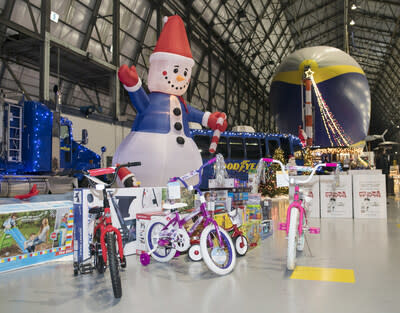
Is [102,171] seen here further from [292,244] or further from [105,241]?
[292,244]

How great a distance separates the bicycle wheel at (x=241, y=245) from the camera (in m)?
4.64

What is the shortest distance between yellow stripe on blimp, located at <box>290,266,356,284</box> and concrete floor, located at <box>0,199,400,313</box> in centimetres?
10

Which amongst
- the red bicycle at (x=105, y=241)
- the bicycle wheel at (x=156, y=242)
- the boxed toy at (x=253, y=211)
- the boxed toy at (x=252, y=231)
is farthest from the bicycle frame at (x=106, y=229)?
the boxed toy at (x=253, y=211)

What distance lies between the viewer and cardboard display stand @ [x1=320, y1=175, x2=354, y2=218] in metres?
8.42

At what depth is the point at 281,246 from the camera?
5.31 metres

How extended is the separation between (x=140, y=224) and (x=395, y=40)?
30110 mm

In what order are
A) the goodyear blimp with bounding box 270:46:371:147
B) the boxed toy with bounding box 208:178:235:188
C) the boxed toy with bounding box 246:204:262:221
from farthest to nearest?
the goodyear blimp with bounding box 270:46:371:147, the boxed toy with bounding box 246:204:262:221, the boxed toy with bounding box 208:178:235:188

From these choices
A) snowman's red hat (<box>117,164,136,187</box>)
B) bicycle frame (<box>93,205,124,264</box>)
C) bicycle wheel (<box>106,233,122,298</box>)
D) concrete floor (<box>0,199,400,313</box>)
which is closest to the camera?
concrete floor (<box>0,199,400,313</box>)

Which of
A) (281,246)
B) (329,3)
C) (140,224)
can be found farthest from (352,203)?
(329,3)

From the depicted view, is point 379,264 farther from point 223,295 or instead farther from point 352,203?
point 352,203

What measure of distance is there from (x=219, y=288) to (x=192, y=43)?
19887 mm

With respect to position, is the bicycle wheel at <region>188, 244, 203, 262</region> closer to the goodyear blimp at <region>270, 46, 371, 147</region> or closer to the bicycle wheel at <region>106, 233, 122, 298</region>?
the bicycle wheel at <region>106, 233, 122, 298</region>

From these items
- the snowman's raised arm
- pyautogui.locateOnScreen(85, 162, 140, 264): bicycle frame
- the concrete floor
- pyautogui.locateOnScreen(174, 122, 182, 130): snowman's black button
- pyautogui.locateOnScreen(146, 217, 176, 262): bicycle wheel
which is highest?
the snowman's raised arm

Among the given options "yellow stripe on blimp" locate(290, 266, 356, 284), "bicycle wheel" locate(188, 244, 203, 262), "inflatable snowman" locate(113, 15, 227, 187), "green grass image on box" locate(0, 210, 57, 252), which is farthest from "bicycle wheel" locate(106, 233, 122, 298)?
"inflatable snowman" locate(113, 15, 227, 187)
